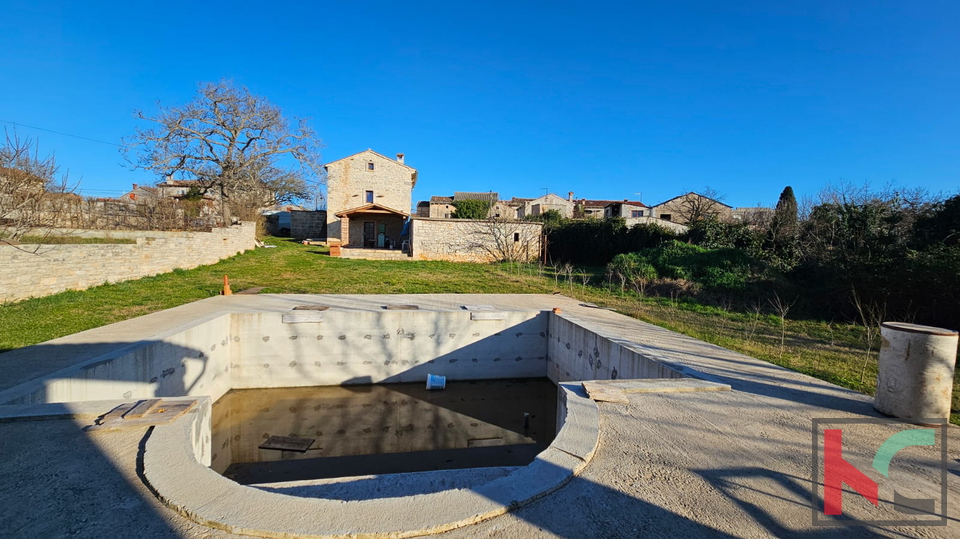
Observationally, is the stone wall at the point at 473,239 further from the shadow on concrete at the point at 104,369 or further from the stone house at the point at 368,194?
the shadow on concrete at the point at 104,369

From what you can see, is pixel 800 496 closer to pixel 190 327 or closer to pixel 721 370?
pixel 721 370

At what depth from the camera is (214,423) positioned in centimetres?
706

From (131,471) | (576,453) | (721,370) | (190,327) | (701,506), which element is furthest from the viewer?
(190,327)

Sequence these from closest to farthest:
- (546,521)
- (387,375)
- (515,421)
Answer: (546,521)
(515,421)
(387,375)

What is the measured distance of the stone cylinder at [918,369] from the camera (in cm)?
333

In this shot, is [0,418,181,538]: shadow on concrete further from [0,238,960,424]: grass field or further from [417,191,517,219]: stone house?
[417,191,517,219]: stone house

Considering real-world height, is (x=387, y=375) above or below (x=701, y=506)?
below

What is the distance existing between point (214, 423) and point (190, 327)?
1.75m

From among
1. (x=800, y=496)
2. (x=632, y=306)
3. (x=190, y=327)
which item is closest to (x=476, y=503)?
(x=800, y=496)

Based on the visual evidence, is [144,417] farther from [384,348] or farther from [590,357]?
[590,357]

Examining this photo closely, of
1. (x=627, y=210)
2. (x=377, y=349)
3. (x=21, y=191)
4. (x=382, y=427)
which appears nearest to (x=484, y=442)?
(x=382, y=427)

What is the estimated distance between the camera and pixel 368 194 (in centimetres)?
2689

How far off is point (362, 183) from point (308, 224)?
304 inches

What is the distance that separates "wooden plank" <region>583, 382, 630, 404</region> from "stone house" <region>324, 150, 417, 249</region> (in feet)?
71.0
